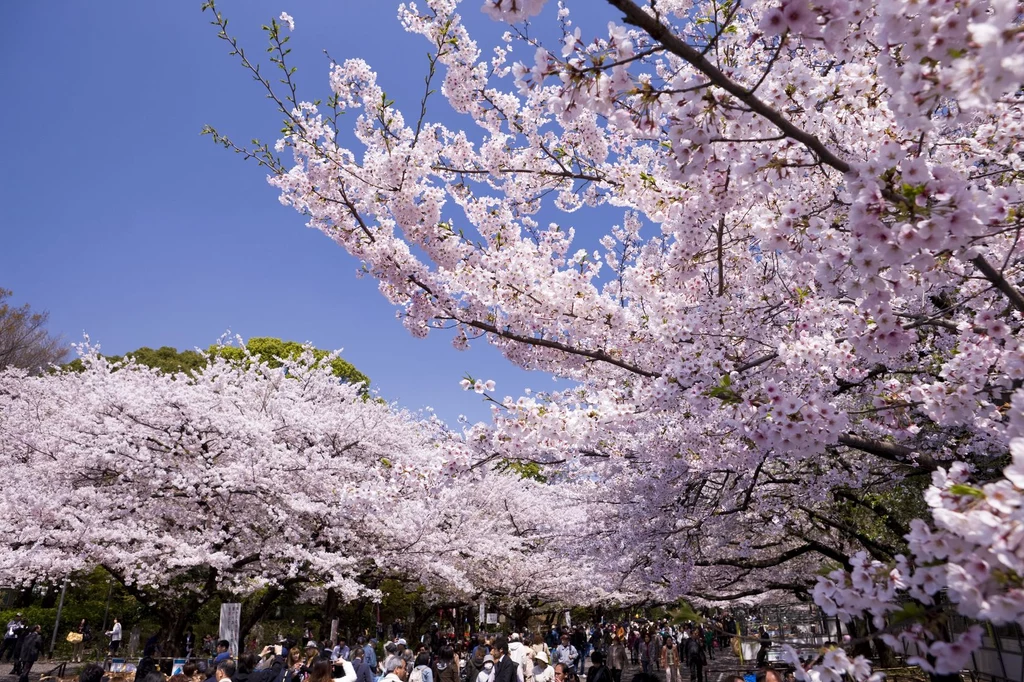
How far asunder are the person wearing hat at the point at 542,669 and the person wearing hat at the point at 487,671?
67cm

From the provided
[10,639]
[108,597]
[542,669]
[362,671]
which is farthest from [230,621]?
[108,597]

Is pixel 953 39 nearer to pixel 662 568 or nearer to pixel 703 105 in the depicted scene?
pixel 703 105

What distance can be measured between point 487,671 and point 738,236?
292 inches

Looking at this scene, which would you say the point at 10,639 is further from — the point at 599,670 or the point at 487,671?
the point at 599,670

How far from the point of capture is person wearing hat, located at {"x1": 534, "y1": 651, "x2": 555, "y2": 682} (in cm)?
867

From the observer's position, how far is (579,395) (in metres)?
8.38

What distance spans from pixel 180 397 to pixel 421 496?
9153 millimetres

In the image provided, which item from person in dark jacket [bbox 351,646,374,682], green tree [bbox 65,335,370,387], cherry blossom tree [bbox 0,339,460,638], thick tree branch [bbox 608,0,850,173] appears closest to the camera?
thick tree branch [bbox 608,0,850,173]

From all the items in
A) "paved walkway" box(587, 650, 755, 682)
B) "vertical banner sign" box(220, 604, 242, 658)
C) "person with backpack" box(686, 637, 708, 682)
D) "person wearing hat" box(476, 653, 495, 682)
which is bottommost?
"paved walkway" box(587, 650, 755, 682)

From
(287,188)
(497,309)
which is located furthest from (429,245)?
(287,188)

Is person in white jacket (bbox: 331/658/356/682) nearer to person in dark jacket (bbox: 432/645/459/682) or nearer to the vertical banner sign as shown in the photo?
person in dark jacket (bbox: 432/645/459/682)

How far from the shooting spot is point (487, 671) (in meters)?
9.66

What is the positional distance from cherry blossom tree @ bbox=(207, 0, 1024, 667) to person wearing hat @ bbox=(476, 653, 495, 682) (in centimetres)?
310

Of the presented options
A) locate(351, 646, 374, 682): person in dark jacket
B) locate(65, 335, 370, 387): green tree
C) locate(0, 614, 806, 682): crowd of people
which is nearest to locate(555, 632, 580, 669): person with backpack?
locate(0, 614, 806, 682): crowd of people
